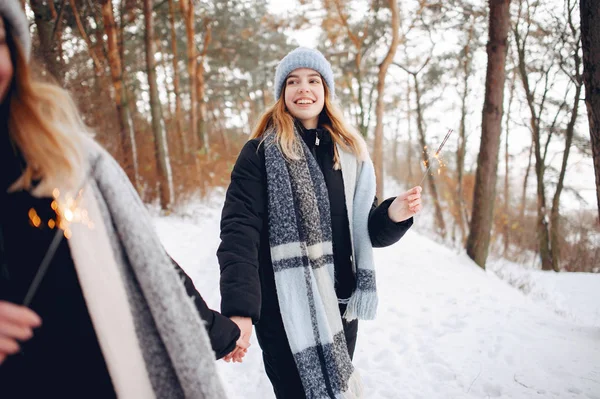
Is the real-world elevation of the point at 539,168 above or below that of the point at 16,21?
below

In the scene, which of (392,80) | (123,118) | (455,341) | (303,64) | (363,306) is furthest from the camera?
(392,80)

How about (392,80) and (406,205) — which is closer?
(406,205)

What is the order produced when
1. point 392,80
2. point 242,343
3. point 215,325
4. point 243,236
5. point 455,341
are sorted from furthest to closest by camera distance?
point 392,80 < point 455,341 < point 243,236 < point 242,343 < point 215,325

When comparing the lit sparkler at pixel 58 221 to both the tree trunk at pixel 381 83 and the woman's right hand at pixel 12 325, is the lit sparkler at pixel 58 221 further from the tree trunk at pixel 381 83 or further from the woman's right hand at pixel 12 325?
the tree trunk at pixel 381 83

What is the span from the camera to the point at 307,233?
1.54m

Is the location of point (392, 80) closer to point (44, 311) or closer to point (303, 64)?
point (303, 64)

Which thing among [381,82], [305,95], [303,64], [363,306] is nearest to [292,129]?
[305,95]

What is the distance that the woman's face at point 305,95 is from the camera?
174 centimetres

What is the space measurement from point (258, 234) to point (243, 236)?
0.10 metres

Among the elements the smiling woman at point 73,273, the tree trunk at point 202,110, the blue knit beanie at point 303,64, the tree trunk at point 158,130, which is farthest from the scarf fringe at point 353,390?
the tree trunk at point 202,110

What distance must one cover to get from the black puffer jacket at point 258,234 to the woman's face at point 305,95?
0.09m

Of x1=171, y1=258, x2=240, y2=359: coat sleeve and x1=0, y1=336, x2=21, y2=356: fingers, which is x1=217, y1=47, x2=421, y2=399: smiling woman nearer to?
x1=171, y1=258, x2=240, y2=359: coat sleeve

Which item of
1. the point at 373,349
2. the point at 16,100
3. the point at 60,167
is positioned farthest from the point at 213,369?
the point at 373,349

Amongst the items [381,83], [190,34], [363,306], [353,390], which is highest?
[190,34]
